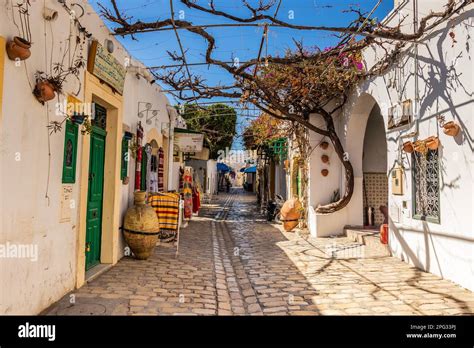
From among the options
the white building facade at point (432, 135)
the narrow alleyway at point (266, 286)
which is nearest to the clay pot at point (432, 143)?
the white building facade at point (432, 135)

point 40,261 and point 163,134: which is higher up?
point 163,134

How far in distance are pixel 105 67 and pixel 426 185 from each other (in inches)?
215

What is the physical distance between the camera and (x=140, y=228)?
20.0 feet

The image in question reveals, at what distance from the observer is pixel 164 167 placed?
1016 cm

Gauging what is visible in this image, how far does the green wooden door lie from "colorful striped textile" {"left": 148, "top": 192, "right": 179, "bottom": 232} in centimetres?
141

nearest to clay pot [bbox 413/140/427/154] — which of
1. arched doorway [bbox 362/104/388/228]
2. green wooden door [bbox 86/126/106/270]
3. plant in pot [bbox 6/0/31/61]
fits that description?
arched doorway [bbox 362/104/388/228]

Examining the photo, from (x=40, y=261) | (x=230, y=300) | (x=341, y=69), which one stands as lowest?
(x=230, y=300)

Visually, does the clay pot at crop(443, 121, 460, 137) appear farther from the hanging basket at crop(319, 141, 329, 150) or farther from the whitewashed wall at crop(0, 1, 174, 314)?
the hanging basket at crop(319, 141, 329, 150)
